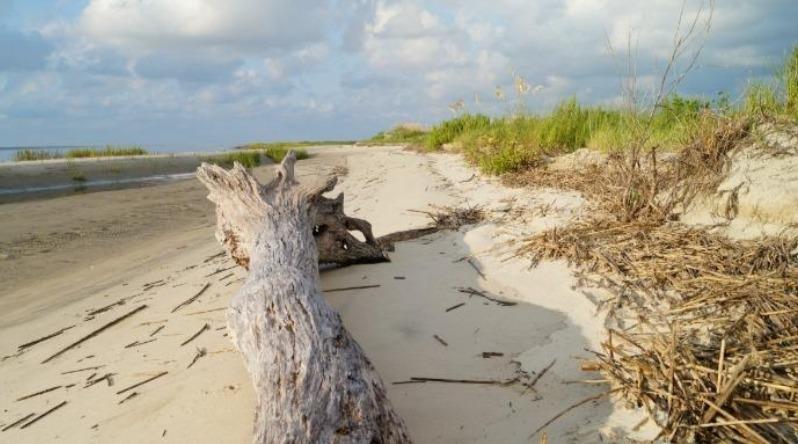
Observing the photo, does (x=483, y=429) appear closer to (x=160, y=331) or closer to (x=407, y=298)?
(x=407, y=298)

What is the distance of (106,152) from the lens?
23.7 m

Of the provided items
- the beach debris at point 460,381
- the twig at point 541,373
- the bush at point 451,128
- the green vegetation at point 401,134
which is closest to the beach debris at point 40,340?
the beach debris at point 460,381

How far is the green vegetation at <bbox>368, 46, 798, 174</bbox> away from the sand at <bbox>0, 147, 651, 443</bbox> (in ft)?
3.68

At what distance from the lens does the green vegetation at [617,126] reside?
4.17 metres

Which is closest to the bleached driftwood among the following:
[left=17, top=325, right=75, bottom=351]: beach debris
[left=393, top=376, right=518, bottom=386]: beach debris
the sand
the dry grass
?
the sand

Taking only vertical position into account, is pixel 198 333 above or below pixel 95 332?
above

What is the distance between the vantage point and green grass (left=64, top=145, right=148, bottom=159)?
22188mm

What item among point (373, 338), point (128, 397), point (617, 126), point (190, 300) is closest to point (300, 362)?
point (373, 338)

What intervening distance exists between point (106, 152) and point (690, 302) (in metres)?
27.0

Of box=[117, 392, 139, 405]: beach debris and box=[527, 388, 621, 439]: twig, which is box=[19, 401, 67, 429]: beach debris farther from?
box=[527, 388, 621, 439]: twig

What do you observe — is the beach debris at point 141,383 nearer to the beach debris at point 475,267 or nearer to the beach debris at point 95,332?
the beach debris at point 95,332

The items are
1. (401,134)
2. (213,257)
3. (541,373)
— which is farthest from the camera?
(401,134)

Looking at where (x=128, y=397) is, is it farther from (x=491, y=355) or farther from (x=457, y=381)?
(x=491, y=355)

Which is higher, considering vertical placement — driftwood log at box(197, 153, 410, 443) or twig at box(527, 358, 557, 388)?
driftwood log at box(197, 153, 410, 443)
